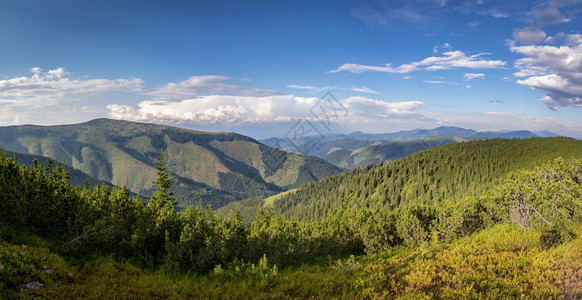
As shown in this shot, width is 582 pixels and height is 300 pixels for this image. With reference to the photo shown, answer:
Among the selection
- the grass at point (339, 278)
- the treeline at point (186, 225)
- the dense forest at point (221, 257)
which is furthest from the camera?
the treeline at point (186, 225)

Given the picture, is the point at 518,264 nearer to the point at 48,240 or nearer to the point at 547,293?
the point at 547,293

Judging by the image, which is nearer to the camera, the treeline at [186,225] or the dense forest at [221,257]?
the dense forest at [221,257]

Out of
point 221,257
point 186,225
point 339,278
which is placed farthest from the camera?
point 186,225

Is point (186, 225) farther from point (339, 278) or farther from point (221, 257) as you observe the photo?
point (339, 278)

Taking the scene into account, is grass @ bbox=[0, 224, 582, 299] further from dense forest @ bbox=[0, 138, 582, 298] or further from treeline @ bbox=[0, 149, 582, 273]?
treeline @ bbox=[0, 149, 582, 273]

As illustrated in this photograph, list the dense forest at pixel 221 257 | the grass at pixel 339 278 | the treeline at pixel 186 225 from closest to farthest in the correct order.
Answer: the grass at pixel 339 278
the dense forest at pixel 221 257
the treeline at pixel 186 225

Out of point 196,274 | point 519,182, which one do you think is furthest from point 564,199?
point 196,274

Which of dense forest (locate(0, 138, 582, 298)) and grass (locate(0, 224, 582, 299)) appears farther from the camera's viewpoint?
dense forest (locate(0, 138, 582, 298))

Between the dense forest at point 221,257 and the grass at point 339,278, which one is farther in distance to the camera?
the dense forest at point 221,257

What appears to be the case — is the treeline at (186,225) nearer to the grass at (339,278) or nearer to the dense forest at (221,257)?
the dense forest at (221,257)

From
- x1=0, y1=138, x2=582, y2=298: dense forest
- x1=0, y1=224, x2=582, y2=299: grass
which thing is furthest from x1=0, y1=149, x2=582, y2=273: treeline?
x1=0, y1=224, x2=582, y2=299: grass

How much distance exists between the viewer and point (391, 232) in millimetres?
27562

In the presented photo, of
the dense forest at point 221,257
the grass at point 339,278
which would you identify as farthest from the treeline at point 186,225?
the grass at point 339,278

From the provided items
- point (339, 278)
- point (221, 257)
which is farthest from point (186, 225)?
point (339, 278)
